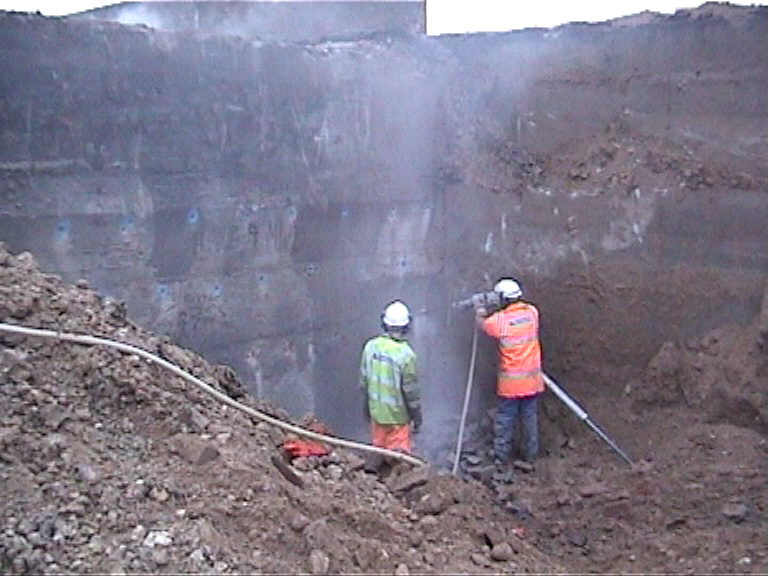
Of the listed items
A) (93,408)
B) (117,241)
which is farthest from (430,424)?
(93,408)

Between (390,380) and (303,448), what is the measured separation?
1.82m

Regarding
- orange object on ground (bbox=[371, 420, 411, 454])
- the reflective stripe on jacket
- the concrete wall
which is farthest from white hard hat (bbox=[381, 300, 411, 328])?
the concrete wall

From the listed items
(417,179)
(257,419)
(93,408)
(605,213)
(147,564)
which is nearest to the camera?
(147,564)

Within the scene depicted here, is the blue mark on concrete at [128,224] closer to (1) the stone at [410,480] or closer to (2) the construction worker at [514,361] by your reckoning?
(2) the construction worker at [514,361]

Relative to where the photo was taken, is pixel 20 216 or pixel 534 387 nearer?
pixel 20 216

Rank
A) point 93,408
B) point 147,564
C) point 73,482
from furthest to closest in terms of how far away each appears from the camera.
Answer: point 93,408 → point 73,482 → point 147,564

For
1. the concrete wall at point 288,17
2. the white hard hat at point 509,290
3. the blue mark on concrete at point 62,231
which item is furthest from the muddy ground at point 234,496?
the concrete wall at point 288,17

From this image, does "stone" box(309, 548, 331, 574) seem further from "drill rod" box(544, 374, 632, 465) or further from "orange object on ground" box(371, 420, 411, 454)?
"drill rod" box(544, 374, 632, 465)

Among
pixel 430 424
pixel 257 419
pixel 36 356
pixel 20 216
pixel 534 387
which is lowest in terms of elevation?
pixel 430 424

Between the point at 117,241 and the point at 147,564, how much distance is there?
3.80 meters

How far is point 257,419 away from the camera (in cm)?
545

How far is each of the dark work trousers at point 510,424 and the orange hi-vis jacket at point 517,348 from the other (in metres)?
0.15

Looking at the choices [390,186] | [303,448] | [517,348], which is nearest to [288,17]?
[390,186]

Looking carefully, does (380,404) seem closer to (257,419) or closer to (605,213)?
(257,419)
